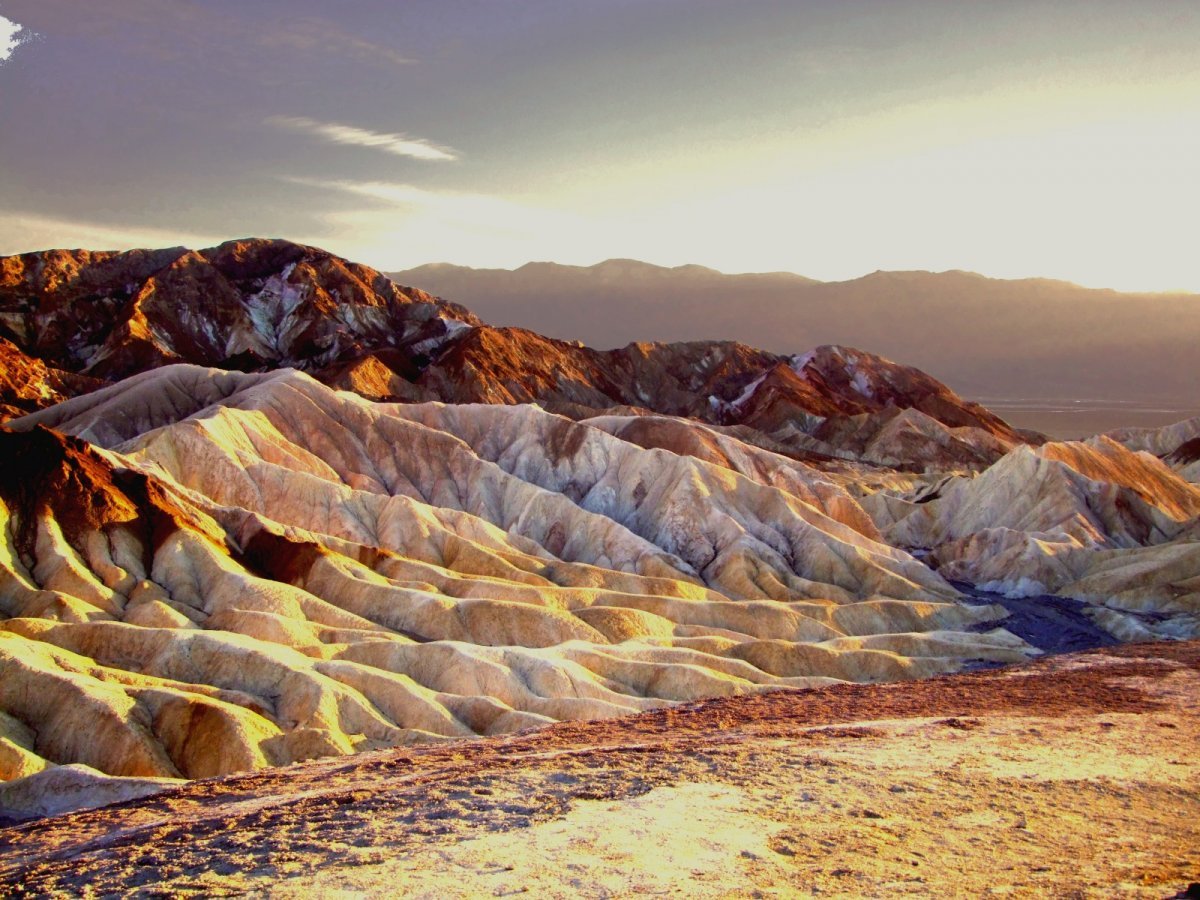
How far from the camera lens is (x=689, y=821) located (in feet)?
66.3

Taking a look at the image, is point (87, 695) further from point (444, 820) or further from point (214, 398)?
point (214, 398)

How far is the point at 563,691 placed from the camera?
44.9m

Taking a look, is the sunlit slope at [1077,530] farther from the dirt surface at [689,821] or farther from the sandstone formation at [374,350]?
the sandstone formation at [374,350]

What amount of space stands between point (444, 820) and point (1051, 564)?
69.4m

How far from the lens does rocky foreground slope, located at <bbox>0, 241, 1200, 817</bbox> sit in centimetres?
3991

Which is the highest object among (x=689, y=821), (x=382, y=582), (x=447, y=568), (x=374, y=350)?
(x=374, y=350)

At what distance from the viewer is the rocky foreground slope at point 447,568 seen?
3991 centimetres

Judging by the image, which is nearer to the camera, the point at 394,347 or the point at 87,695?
the point at 87,695

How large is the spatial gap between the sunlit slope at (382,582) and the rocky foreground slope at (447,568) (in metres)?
0.17

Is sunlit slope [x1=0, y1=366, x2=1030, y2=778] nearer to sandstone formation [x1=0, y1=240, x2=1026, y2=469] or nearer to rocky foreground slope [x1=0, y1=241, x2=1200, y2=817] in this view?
rocky foreground slope [x1=0, y1=241, x2=1200, y2=817]

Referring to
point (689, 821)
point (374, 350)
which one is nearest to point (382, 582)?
point (689, 821)

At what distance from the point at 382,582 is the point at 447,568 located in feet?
29.0

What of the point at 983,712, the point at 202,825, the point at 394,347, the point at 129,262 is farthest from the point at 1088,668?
the point at 129,262

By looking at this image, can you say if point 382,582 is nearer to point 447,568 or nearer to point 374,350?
point 447,568
